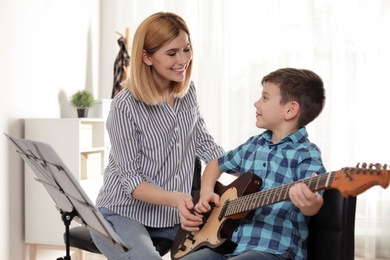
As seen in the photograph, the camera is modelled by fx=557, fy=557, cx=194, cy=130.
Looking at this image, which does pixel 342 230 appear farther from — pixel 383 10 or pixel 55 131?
pixel 383 10

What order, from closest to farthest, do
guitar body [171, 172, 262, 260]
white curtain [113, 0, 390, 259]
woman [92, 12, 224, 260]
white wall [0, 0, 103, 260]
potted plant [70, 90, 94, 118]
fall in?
guitar body [171, 172, 262, 260] → woman [92, 12, 224, 260] → white wall [0, 0, 103, 260] → potted plant [70, 90, 94, 118] → white curtain [113, 0, 390, 259]

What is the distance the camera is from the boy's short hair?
167 cm

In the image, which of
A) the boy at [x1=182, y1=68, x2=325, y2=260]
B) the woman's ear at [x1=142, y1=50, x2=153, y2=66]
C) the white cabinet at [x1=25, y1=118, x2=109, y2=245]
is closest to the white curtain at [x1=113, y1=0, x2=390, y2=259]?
the white cabinet at [x1=25, y1=118, x2=109, y2=245]


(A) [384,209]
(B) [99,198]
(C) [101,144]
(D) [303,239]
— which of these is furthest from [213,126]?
(D) [303,239]

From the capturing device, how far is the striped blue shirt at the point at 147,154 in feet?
6.19

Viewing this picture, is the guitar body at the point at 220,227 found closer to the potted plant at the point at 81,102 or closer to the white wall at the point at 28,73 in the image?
the white wall at the point at 28,73

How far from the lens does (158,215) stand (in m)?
1.94

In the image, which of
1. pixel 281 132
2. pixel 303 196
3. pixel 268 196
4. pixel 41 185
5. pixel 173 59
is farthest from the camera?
pixel 41 185

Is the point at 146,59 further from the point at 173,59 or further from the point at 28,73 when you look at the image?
the point at 28,73

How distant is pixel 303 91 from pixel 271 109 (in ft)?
0.36

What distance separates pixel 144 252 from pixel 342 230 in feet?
1.98

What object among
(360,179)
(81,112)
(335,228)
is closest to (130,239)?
(335,228)

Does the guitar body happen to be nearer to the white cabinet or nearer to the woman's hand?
the woman's hand

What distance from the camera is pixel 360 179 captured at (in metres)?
1.22
